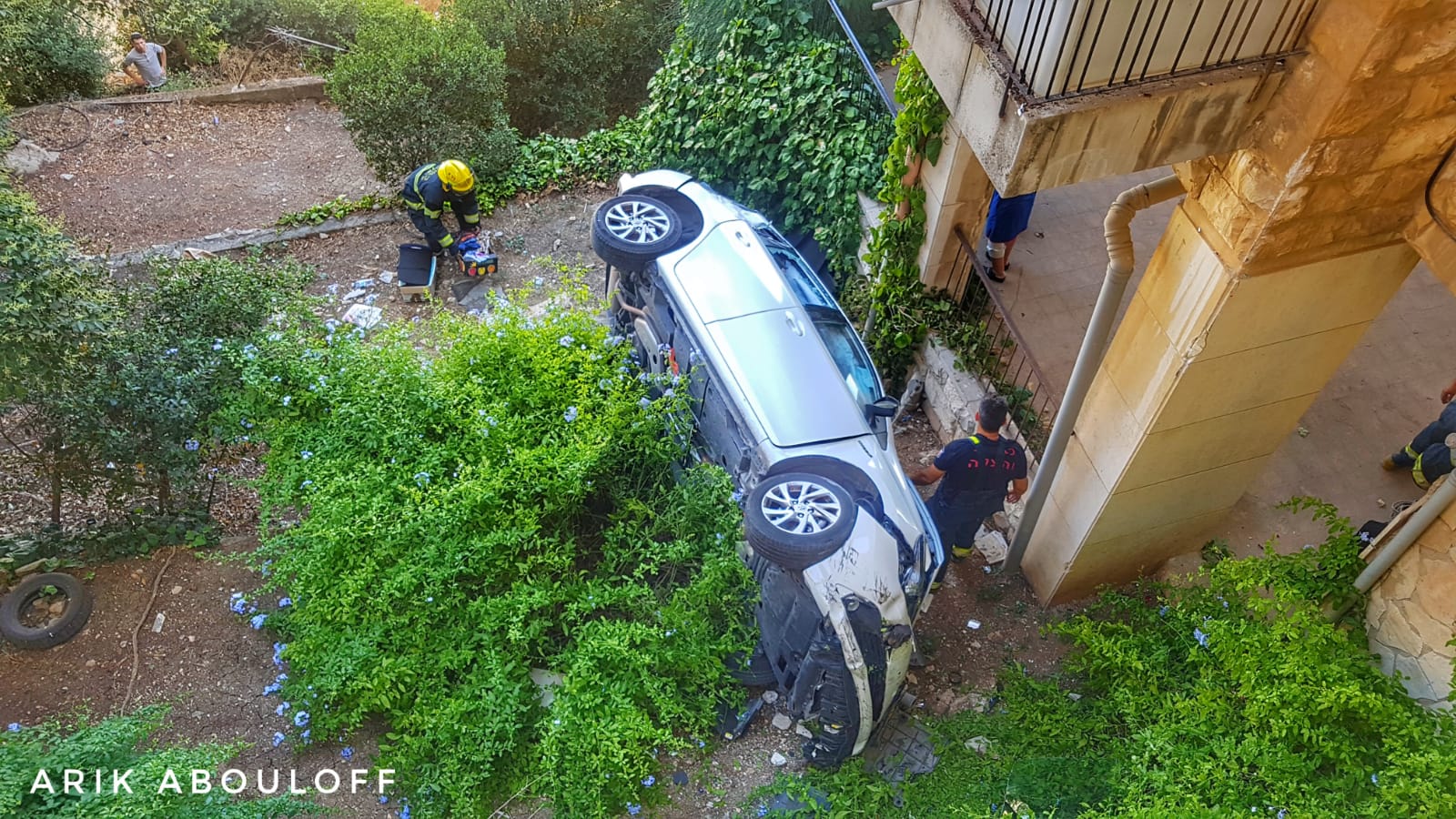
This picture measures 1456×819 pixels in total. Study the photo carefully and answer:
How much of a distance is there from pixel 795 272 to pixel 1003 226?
169cm

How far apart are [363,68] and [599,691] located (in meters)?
7.14

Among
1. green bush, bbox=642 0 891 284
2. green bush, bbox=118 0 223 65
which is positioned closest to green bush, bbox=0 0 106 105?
green bush, bbox=118 0 223 65

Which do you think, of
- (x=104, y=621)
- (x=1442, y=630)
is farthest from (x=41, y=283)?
(x=1442, y=630)

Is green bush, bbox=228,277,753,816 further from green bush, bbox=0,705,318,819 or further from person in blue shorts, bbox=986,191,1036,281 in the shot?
person in blue shorts, bbox=986,191,1036,281

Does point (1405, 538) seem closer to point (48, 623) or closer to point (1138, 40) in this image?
point (1138, 40)

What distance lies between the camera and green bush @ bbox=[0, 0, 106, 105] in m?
11.4

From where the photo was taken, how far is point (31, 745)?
179 inches

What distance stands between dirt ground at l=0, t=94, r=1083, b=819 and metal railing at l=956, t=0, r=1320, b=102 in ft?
12.8

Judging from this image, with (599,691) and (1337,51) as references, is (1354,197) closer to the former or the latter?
(1337,51)

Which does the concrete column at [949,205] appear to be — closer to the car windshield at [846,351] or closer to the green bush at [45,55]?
the car windshield at [846,351]

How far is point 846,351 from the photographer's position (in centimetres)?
687

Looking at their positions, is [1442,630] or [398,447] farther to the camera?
[398,447]

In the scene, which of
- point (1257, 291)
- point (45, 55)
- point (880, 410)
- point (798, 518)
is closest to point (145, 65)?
point (45, 55)

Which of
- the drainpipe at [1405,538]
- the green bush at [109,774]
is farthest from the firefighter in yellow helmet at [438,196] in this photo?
the drainpipe at [1405,538]
